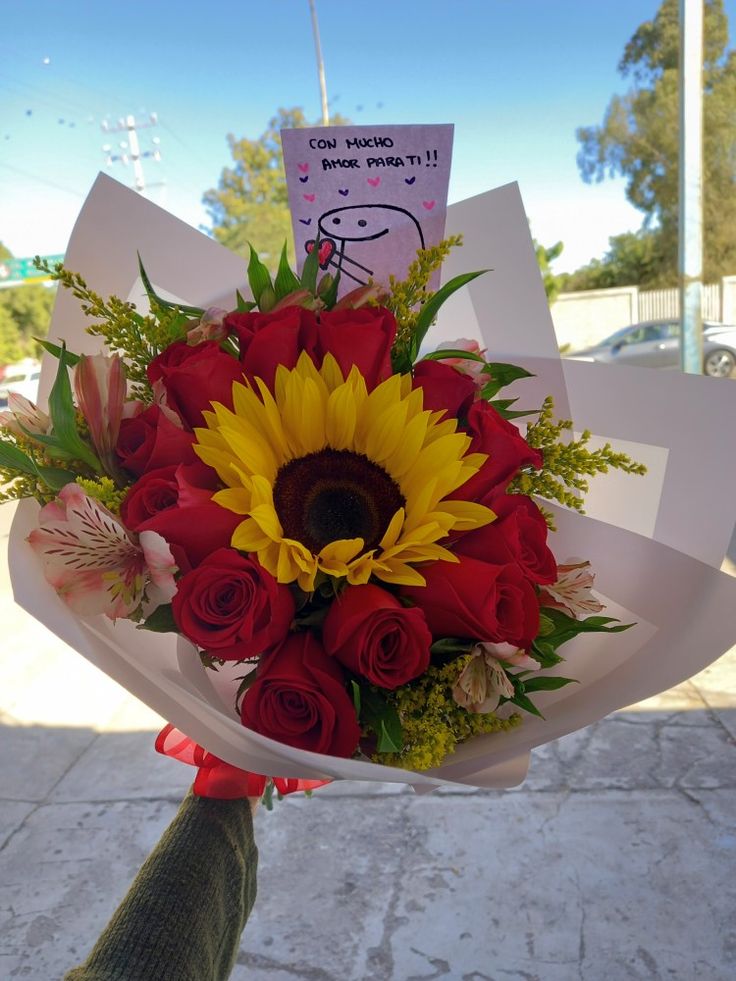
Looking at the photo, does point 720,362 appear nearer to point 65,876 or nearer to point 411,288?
point 65,876

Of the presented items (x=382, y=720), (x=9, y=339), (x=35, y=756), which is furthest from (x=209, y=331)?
(x=9, y=339)

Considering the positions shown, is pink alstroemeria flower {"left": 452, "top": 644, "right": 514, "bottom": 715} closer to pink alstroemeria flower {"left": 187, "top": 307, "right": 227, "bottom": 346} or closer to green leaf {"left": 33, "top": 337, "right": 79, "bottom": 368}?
pink alstroemeria flower {"left": 187, "top": 307, "right": 227, "bottom": 346}

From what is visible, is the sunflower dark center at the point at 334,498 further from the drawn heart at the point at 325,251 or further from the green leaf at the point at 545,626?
the drawn heart at the point at 325,251

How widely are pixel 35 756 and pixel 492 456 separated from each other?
3.58 meters

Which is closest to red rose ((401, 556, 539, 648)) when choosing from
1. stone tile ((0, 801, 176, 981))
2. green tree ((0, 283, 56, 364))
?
stone tile ((0, 801, 176, 981))

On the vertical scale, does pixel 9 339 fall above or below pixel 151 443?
below

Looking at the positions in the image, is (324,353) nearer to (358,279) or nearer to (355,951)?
(358,279)

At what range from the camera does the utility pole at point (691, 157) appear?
730 centimetres

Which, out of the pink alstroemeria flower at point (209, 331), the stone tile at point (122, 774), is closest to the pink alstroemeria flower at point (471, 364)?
the pink alstroemeria flower at point (209, 331)

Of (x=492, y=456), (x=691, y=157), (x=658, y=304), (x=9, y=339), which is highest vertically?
(x=691, y=157)

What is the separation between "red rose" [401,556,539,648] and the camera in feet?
2.37

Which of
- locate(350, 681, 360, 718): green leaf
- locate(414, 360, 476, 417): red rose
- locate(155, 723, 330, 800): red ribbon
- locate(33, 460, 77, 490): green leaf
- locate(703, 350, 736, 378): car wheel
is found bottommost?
locate(703, 350, 736, 378): car wheel

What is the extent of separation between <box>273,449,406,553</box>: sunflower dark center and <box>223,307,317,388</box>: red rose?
0.29 ft

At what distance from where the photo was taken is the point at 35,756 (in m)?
3.79
